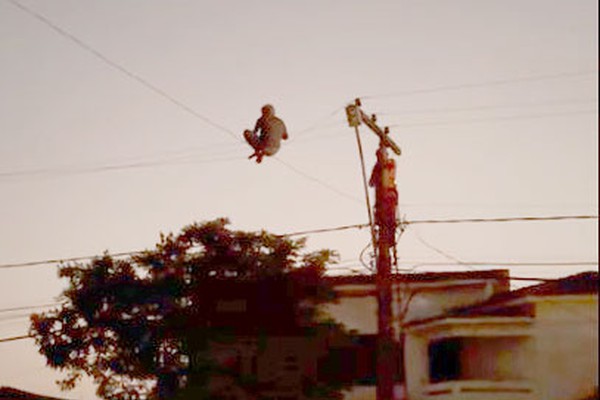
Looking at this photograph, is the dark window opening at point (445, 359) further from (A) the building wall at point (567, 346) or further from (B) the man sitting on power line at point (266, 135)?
(B) the man sitting on power line at point (266, 135)

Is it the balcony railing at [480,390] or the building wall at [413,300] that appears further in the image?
the building wall at [413,300]

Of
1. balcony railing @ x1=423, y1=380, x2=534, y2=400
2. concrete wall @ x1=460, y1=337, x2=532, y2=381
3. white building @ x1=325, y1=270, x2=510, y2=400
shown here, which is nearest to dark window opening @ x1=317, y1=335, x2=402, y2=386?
white building @ x1=325, y1=270, x2=510, y2=400

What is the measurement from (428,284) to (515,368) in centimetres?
364

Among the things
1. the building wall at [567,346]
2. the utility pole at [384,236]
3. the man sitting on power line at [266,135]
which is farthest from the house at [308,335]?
the man sitting on power line at [266,135]

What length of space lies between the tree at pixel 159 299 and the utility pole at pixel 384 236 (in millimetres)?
6971

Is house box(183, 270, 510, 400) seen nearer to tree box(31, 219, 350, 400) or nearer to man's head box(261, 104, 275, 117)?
tree box(31, 219, 350, 400)

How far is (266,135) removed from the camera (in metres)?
11.1

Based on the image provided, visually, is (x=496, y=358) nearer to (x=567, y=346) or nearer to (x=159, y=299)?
(x=567, y=346)

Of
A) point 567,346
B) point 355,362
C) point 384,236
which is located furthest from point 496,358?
point 384,236

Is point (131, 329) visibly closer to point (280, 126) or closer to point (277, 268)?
point (277, 268)

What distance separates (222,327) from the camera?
2084 centimetres

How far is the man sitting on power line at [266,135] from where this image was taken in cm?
1116

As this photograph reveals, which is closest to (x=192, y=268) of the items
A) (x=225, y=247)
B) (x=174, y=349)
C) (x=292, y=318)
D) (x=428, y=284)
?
(x=225, y=247)

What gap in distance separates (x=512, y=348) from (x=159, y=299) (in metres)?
11.2
